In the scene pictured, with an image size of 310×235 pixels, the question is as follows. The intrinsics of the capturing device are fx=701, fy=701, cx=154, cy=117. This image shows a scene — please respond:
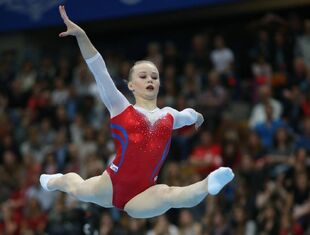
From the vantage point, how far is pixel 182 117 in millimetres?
5797

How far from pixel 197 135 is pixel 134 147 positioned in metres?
5.33

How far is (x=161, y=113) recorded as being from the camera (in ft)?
18.4

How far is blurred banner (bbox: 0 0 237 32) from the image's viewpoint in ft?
35.7

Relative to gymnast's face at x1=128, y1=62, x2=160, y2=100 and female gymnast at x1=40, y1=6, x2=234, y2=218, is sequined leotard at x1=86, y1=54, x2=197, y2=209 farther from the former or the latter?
gymnast's face at x1=128, y1=62, x2=160, y2=100

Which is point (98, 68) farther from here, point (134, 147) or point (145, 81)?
point (134, 147)

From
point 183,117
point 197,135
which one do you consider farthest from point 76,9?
point 183,117

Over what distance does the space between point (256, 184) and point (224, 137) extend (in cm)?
114

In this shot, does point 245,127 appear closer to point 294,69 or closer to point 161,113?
point 294,69

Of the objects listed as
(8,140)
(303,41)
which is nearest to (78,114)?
(8,140)

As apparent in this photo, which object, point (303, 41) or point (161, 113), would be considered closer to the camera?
point (161, 113)

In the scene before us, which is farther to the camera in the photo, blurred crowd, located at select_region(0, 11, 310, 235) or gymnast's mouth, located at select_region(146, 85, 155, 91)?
blurred crowd, located at select_region(0, 11, 310, 235)

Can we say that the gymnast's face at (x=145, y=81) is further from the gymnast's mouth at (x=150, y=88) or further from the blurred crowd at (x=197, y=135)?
the blurred crowd at (x=197, y=135)

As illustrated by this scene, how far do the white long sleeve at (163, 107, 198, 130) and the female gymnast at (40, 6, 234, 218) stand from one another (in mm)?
119

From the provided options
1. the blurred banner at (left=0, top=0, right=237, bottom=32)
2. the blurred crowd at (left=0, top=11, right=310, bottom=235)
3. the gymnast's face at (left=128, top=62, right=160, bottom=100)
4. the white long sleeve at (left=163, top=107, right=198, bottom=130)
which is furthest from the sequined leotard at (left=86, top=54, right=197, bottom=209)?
the blurred banner at (left=0, top=0, right=237, bottom=32)
